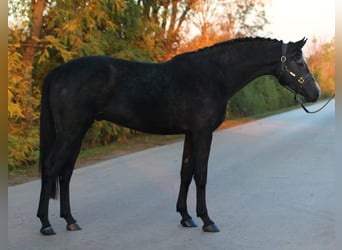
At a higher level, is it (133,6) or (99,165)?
(133,6)

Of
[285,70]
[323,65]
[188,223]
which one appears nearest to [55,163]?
[188,223]

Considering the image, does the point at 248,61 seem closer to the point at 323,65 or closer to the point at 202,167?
the point at 202,167

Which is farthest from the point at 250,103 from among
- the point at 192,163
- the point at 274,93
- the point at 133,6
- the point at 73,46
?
→ the point at 192,163

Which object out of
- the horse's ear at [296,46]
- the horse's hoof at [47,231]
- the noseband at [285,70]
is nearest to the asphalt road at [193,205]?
the horse's hoof at [47,231]

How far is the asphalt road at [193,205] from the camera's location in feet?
14.1

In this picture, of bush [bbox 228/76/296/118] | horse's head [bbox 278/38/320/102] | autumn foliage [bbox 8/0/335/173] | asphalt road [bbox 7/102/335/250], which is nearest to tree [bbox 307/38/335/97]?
bush [bbox 228/76/296/118]

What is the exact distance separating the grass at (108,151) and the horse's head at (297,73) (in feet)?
14.6

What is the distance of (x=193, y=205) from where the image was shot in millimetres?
5590

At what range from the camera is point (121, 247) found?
409 cm

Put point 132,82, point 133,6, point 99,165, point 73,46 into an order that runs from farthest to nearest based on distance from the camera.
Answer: point 133,6 → point 73,46 → point 99,165 → point 132,82

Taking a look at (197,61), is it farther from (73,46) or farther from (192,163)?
(73,46)

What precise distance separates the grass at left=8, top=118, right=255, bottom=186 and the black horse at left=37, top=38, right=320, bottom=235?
2753 millimetres

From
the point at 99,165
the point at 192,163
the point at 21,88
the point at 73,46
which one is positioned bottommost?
the point at 99,165

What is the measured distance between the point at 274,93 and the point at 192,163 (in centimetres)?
1987
